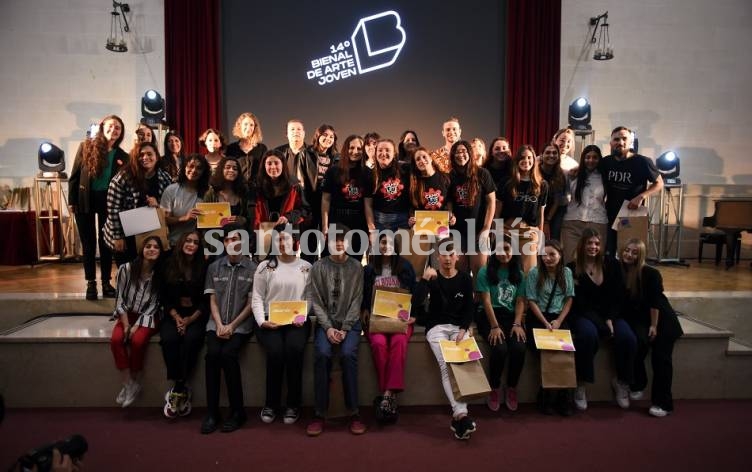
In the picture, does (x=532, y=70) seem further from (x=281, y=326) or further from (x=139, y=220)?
(x=139, y=220)

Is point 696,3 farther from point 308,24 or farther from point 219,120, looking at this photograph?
point 219,120

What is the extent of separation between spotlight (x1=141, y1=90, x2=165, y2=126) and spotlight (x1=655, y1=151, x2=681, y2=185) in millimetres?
6948

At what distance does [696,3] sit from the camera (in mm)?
7457

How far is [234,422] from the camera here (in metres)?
2.99

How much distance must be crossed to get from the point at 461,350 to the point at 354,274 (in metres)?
0.87

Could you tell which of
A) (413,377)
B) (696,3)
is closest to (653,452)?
(413,377)

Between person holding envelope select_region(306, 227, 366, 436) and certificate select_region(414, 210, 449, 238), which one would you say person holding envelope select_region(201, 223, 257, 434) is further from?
certificate select_region(414, 210, 449, 238)

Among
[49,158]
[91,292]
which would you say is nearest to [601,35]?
[91,292]

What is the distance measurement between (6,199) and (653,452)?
329 inches

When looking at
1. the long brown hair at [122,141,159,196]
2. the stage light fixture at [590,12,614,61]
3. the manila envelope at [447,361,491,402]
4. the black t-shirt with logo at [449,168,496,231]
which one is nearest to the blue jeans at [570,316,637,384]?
the manila envelope at [447,361,491,402]

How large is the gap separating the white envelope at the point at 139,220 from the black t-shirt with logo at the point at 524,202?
2.72 metres

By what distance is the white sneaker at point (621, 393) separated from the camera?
3.29m

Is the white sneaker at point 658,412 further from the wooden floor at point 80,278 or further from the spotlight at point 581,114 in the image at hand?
the spotlight at point 581,114

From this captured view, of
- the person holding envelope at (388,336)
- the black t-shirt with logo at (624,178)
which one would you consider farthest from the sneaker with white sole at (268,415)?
the black t-shirt with logo at (624,178)
